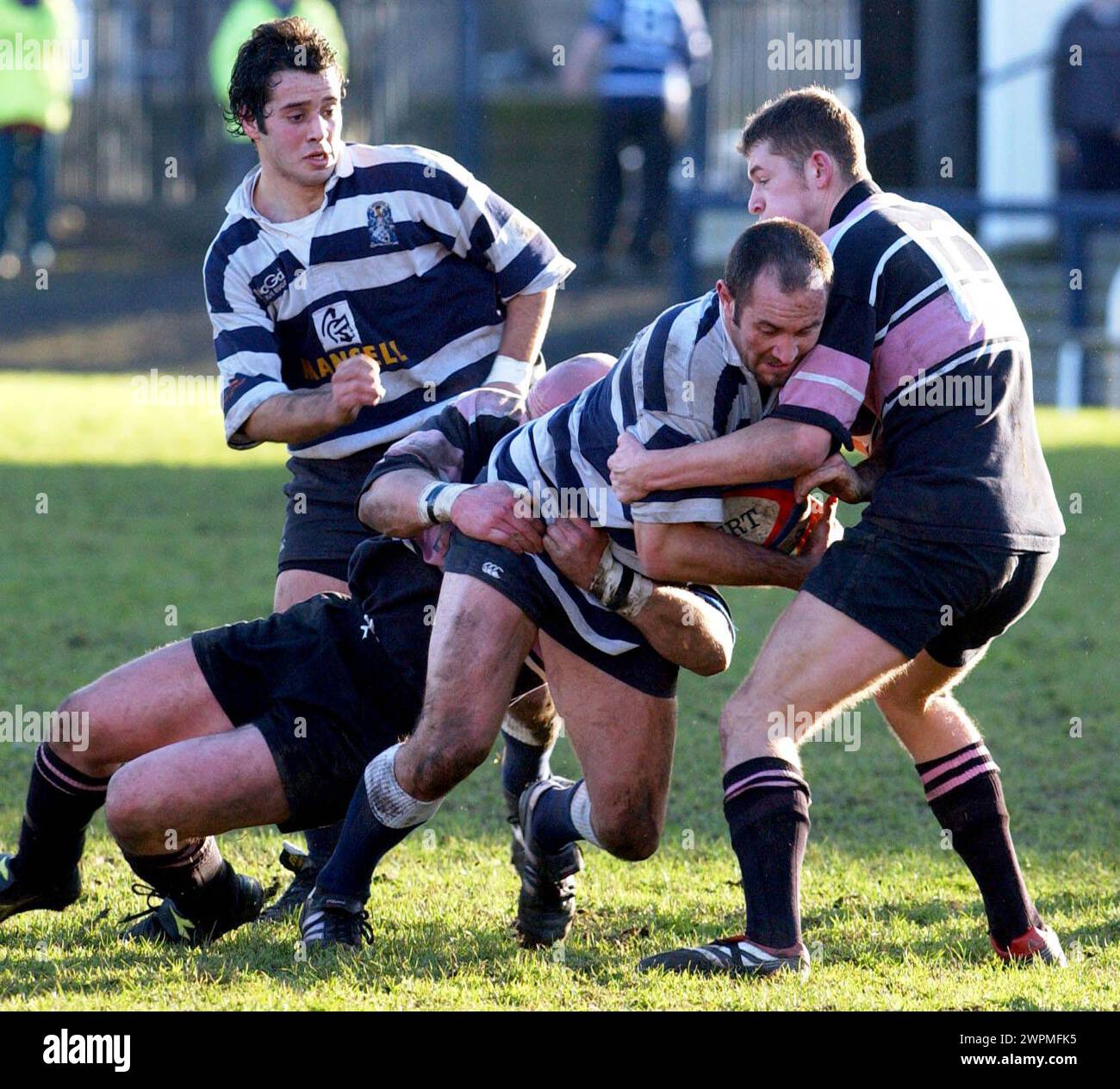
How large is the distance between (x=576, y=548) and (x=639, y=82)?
12.8m

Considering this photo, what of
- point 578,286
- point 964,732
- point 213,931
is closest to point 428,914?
point 213,931

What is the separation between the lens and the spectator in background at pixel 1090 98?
15.1 meters


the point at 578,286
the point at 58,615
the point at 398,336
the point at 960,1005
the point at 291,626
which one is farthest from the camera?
the point at 578,286

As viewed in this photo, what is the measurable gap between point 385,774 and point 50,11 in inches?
596

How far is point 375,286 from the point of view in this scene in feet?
17.2

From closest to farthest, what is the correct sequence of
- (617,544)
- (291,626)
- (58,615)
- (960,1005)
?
(960,1005), (617,544), (291,626), (58,615)

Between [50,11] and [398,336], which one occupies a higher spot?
[50,11]

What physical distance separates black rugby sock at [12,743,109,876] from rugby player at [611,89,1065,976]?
4.80 feet

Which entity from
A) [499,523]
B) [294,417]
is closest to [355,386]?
[294,417]

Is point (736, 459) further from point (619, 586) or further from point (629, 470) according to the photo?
point (619, 586)

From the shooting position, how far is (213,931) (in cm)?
459

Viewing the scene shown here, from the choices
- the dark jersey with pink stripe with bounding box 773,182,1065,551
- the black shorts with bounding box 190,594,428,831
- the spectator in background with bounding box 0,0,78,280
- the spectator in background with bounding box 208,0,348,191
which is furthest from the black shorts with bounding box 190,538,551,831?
the spectator in background with bounding box 0,0,78,280

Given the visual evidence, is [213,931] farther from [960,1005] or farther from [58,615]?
[58,615]

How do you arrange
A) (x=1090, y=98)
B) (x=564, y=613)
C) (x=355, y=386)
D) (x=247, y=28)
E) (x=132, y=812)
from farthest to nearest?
(x=247, y=28) < (x=1090, y=98) < (x=355, y=386) < (x=564, y=613) < (x=132, y=812)
